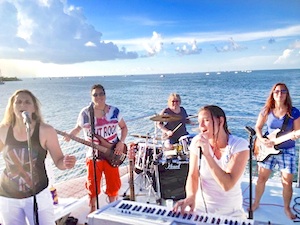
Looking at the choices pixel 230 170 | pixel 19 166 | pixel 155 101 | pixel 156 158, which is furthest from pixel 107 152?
Result: pixel 155 101

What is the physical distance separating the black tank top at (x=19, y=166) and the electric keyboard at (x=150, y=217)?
681 millimetres

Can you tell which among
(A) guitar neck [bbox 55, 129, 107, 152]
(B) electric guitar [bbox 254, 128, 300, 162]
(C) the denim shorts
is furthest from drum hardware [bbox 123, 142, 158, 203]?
(C) the denim shorts

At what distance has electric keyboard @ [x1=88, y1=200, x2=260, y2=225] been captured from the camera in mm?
1319

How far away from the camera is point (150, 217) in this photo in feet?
4.46

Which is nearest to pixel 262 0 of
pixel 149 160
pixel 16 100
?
pixel 149 160

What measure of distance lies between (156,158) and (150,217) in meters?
2.44

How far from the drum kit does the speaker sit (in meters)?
0.03

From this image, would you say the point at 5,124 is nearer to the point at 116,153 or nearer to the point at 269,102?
the point at 116,153

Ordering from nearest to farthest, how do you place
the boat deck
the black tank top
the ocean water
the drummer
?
1. the black tank top
2. the boat deck
3. the drummer
4. the ocean water

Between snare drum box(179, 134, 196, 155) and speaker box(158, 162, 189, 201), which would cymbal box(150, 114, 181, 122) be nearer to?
snare drum box(179, 134, 196, 155)

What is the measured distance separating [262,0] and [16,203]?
93.5ft

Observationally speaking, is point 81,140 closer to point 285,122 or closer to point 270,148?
point 270,148

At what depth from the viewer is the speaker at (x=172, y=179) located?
3.66 metres

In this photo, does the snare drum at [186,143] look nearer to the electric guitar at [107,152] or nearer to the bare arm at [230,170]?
the electric guitar at [107,152]
